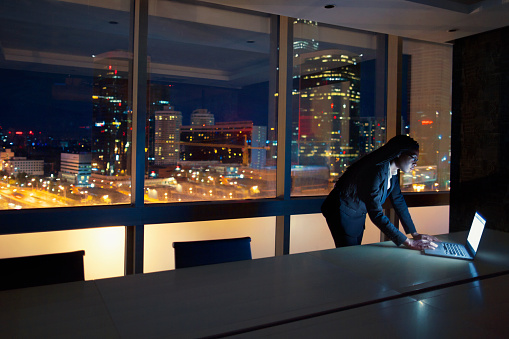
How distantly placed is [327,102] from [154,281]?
10.8 feet

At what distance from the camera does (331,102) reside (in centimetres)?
481

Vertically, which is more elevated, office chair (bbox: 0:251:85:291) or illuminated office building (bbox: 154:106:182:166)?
illuminated office building (bbox: 154:106:182:166)

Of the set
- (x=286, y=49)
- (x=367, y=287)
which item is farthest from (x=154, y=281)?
(x=286, y=49)

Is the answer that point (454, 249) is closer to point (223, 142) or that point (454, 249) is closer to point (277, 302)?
point (277, 302)

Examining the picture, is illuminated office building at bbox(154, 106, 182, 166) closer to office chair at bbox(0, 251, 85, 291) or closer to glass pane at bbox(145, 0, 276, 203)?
glass pane at bbox(145, 0, 276, 203)

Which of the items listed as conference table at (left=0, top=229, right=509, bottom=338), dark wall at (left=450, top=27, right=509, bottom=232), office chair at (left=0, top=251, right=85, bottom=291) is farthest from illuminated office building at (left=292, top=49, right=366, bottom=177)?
office chair at (left=0, top=251, right=85, bottom=291)

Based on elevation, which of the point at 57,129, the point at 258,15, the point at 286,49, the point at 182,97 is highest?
the point at 258,15

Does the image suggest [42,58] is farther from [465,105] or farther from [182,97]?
[465,105]

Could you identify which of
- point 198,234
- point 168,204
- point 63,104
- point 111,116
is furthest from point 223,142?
point 63,104

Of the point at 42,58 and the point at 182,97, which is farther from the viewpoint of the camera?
the point at 182,97

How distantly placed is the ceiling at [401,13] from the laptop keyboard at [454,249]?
6.90 ft

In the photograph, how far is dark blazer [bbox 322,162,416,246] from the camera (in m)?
2.75

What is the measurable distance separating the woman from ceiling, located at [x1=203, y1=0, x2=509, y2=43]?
1453 mm

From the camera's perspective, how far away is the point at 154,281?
80.4 inches
